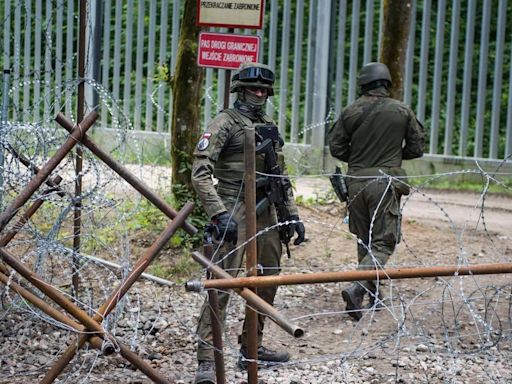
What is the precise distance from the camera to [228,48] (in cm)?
823

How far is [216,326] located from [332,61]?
9.31 meters

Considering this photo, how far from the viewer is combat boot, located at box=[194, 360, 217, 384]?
6363 millimetres

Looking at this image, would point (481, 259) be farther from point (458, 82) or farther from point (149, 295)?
point (458, 82)

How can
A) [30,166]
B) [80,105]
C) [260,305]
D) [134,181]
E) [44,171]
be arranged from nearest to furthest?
[260,305]
[44,171]
[134,181]
[30,166]
[80,105]

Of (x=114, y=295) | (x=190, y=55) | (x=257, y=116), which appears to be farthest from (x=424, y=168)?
(x=114, y=295)

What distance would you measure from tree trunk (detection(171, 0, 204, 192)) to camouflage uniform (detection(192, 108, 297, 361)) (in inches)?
130

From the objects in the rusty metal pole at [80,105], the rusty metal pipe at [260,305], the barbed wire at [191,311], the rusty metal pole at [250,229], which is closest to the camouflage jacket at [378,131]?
the barbed wire at [191,311]

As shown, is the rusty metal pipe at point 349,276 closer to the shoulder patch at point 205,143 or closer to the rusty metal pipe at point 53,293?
the rusty metal pipe at point 53,293

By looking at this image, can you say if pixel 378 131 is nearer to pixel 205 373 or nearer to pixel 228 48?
pixel 228 48

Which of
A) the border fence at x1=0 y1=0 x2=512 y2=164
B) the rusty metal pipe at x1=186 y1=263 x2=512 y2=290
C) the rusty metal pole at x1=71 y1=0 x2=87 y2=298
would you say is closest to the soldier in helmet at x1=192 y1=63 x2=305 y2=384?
the rusty metal pole at x1=71 y1=0 x2=87 y2=298

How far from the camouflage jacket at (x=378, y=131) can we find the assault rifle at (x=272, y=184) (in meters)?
1.66

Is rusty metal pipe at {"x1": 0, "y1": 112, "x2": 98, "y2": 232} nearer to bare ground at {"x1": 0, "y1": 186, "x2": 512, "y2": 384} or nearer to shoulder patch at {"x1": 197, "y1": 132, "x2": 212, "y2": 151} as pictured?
shoulder patch at {"x1": 197, "y1": 132, "x2": 212, "y2": 151}

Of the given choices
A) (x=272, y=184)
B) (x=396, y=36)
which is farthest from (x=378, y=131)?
(x=396, y=36)

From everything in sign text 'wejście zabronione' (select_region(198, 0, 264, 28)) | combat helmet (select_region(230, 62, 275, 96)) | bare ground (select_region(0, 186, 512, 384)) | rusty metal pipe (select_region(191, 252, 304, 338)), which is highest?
sign text 'wejście zabronione' (select_region(198, 0, 264, 28))
